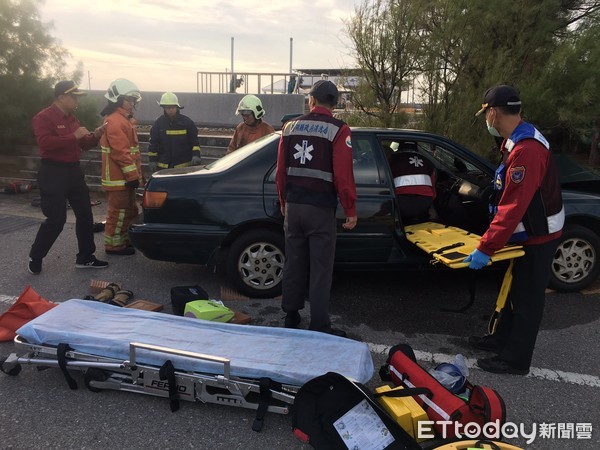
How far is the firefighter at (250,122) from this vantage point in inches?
234

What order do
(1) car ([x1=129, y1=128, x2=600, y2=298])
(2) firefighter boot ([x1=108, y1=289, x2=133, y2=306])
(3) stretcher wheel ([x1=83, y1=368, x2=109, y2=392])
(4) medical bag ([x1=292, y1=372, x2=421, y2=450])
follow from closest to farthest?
(4) medical bag ([x1=292, y1=372, x2=421, y2=450]), (3) stretcher wheel ([x1=83, y1=368, x2=109, y2=392]), (2) firefighter boot ([x1=108, y1=289, x2=133, y2=306]), (1) car ([x1=129, y1=128, x2=600, y2=298])

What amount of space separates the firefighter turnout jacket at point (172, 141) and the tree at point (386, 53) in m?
2.78

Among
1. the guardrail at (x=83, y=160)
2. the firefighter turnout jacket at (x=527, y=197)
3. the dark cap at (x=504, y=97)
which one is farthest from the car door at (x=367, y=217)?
the guardrail at (x=83, y=160)

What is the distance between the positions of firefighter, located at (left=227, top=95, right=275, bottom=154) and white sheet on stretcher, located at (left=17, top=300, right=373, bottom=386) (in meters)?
3.36

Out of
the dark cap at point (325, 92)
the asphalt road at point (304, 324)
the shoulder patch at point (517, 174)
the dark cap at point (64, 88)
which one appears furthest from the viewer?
the dark cap at point (64, 88)

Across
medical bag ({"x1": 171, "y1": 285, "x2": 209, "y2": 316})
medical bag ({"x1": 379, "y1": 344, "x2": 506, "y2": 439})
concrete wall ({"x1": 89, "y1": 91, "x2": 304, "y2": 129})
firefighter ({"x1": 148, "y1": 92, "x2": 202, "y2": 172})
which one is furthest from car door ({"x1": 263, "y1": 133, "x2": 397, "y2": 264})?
concrete wall ({"x1": 89, "y1": 91, "x2": 304, "y2": 129})

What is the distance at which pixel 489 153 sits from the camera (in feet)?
23.1

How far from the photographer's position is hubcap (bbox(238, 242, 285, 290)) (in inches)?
161

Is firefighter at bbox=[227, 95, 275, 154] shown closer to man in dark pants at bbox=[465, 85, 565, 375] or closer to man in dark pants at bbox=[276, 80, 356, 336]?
man in dark pants at bbox=[276, 80, 356, 336]

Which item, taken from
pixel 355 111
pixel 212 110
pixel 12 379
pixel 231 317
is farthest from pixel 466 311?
pixel 212 110

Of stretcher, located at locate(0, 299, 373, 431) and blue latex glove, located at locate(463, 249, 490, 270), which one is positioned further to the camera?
blue latex glove, located at locate(463, 249, 490, 270)

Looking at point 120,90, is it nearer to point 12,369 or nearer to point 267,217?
point 267,217

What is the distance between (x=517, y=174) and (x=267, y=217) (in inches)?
78.3

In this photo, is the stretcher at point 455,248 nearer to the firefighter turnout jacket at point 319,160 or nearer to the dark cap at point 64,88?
the firefighter turnout jacket at point 319,160
